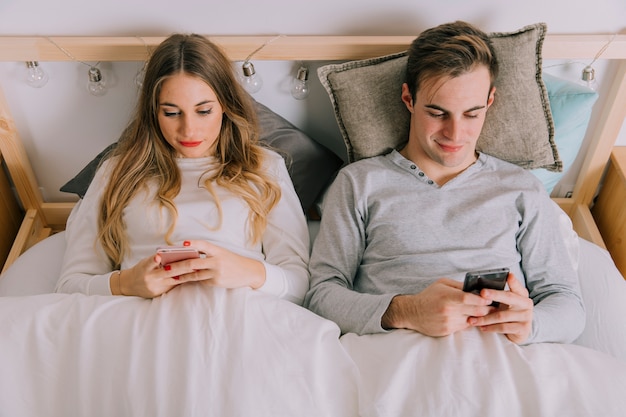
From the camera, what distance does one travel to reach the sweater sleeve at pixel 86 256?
1307 millimetres

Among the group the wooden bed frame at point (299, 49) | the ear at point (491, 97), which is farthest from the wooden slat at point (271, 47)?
the ear at point (491, 97)

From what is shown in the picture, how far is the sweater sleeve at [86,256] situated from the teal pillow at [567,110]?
1.14 metres

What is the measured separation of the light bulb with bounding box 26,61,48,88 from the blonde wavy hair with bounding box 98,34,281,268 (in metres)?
0.35

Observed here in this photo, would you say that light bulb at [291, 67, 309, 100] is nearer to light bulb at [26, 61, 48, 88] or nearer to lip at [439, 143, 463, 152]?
lip at [439, 143, 463, 152]

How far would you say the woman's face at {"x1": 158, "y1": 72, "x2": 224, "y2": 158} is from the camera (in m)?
1.31

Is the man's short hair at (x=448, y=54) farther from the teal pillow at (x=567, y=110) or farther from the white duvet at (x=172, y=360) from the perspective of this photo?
the white duvet at (x=172, y=360)

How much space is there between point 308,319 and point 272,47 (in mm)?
744

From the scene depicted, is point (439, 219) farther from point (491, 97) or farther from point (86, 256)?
point (86, 256)

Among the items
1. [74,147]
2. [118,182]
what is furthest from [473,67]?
[74,147]

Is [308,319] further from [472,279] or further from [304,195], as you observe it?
[304,195]

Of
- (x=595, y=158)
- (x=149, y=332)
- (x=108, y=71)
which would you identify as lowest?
(x=149, y=332)

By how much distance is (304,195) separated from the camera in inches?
63.4

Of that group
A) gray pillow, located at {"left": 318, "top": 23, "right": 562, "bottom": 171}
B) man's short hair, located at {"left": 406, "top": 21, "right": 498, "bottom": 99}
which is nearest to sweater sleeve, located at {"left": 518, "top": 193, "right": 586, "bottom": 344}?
gray pillow, located at {"left": 318, "top": 23, "right": 562, "bottom": 171}

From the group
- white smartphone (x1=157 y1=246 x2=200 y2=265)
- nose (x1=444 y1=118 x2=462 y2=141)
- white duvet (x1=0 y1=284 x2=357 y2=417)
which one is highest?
nose (x1=444 y1=118 x2=462 y2=141)
